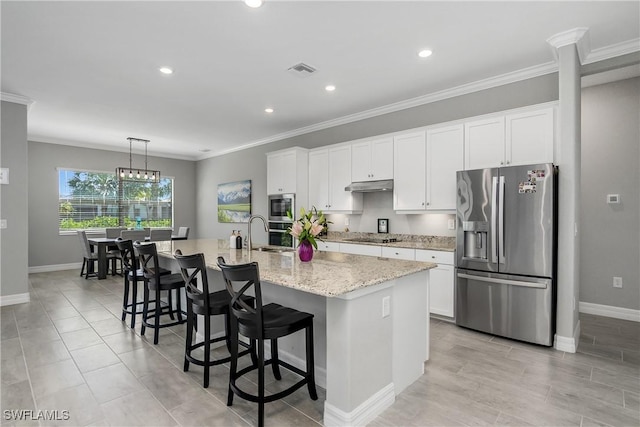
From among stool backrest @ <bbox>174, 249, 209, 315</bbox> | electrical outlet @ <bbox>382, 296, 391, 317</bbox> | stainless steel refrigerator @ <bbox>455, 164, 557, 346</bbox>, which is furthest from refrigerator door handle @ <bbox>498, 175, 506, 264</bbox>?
stool backrest @ <bbox>174, 249, 209, 315</bbox>

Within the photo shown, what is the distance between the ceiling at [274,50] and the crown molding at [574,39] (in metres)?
0.06

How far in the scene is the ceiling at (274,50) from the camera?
2586 millimetres

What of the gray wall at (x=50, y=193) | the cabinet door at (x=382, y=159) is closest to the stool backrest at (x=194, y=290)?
the cabinet door at (x=382, y=159)

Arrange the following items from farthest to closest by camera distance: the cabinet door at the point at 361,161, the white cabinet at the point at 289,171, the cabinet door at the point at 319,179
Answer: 1. the white cabinet at the point at 289,171
2. the cabinet door at the point at 319,179
3. the cabinet door at the point at 361,161

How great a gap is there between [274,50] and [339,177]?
2369 millimetres

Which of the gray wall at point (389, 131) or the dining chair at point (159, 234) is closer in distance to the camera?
the gray wall at point (389, 131)

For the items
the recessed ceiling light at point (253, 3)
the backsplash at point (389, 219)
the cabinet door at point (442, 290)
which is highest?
the recessed ceiling light at point (253, 3)

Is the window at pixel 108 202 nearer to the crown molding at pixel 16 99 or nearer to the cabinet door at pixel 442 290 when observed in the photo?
the crown molding at pixel 16 99

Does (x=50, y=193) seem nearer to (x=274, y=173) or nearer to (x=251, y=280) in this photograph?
(x=274, y=173)

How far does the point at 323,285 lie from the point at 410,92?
11.1 ft

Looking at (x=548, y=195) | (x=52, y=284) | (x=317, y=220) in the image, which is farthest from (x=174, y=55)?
(x=52, y=284)

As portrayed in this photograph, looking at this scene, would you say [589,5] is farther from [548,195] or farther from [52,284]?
[52,284]

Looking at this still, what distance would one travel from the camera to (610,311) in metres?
4.05

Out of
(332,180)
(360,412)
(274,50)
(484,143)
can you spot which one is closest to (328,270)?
(360,412)
